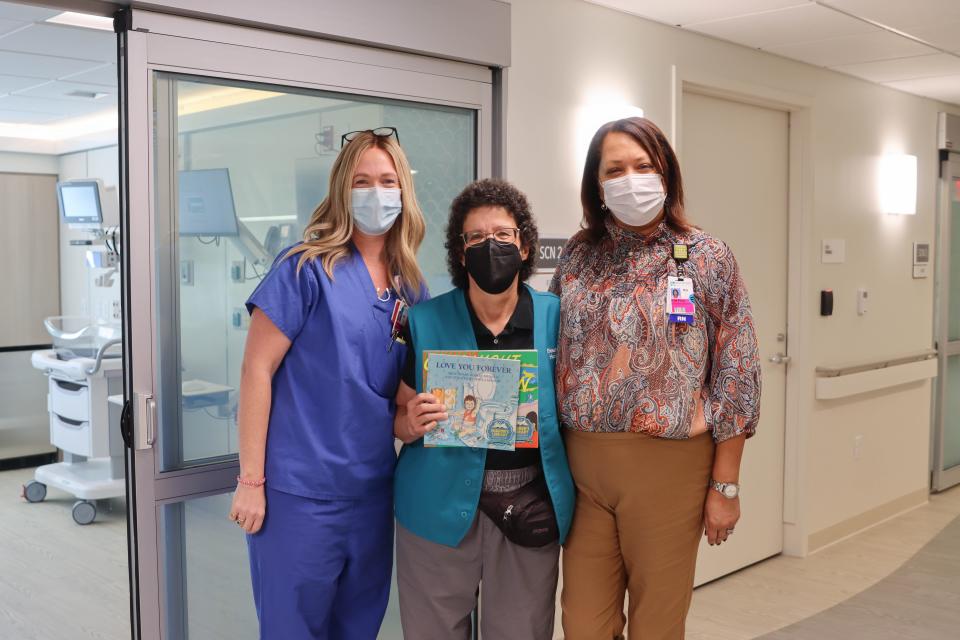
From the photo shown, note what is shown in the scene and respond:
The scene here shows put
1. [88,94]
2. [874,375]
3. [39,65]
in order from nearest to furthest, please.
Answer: [39,65]
[874,375]
[88,94]

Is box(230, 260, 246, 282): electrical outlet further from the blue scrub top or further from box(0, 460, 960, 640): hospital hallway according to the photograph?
box(0, 460, 960, 640): hospital hallway

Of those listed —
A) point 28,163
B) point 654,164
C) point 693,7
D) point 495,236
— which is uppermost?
point 693,7

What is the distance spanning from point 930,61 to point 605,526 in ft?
11.1

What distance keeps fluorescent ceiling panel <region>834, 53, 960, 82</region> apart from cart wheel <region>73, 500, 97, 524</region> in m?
4.48

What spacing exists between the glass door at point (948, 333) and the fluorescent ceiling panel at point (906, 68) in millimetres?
1084

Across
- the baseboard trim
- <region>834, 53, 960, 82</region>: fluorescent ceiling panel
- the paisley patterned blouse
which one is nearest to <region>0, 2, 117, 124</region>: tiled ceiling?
the paisley patterned blouse

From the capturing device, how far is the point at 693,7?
10.9 feet

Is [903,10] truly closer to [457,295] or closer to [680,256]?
[680,256]

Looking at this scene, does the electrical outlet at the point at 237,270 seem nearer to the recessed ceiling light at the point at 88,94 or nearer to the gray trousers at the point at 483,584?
the gray trousers at the point at 483,584

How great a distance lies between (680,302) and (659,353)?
118 mm

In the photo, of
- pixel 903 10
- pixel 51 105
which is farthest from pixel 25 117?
pixel 903 10

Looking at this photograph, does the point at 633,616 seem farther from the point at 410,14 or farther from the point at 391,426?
the point at 410,14

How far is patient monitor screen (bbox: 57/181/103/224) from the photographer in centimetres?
507

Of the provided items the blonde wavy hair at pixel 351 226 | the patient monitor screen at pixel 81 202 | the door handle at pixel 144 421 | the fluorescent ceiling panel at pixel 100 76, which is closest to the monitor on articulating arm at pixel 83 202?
the patient monitor screen at pixel 81 202
